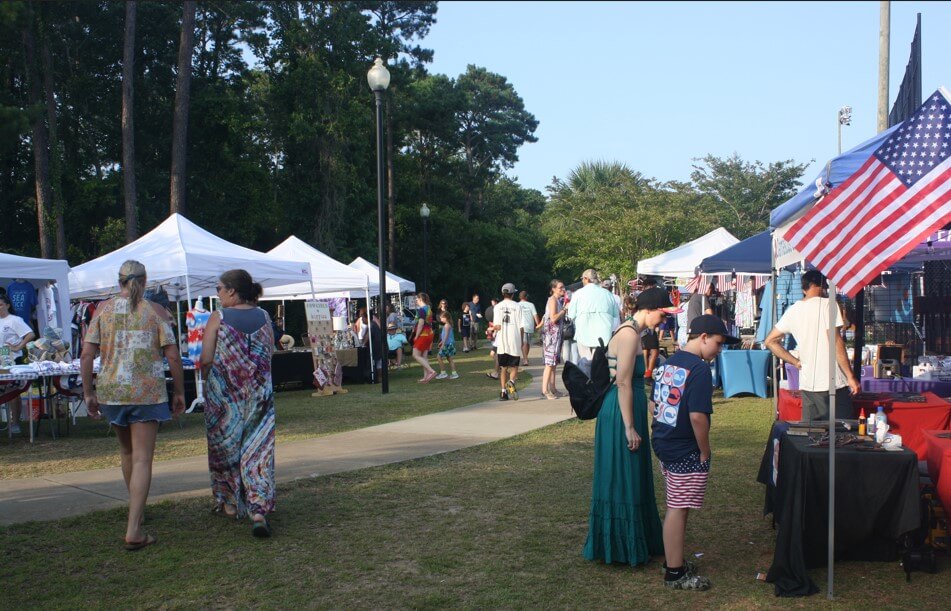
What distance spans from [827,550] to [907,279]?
10251 mm

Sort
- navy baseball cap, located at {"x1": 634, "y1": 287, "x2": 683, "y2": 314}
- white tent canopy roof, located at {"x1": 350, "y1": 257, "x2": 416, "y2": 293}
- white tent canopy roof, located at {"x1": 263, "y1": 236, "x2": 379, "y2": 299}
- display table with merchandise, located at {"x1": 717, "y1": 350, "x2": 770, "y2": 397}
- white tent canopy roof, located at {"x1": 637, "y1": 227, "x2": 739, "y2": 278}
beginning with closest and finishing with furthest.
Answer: navy baseball cap, located at {"x1": 634, "y1": 287, "x2": 683, "y2": 314}
display table with merchandise, located at {"x1": 717, "y1": 350, "x2": 770, "y2": 397}
white tent canopy roof, located at {"x1": 263, "y1": 236, "x2": 379, "y2": 299}
white tent canopy roof, located at {"x1": 637, "y1": 227, "x2": 739, "y2": 278}
white tent canopy roof, located at {"x1": 350, "y1": 257, "x2": 416, "y2": 293}

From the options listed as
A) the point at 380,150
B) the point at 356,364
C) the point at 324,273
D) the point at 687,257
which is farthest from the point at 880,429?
the point at 324,273

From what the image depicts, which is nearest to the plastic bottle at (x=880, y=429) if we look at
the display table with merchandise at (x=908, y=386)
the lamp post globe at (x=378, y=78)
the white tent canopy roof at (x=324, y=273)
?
the display table with merchandise at (x=908, y=386)

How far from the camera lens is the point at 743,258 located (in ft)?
46.3

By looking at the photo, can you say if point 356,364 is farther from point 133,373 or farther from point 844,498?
point 844,498

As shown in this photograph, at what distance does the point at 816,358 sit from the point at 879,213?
1770 mm

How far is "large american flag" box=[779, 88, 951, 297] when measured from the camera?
4895 mm

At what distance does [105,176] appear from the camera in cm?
3334

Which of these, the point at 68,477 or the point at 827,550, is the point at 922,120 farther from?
the point at 68,477

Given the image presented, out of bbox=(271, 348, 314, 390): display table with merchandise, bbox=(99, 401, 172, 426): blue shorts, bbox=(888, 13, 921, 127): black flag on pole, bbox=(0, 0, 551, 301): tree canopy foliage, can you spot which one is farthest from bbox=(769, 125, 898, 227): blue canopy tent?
bbox=(0, 0, 551, 301): tree canopy foliage

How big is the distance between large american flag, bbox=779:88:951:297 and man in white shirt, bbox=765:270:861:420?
1419mm

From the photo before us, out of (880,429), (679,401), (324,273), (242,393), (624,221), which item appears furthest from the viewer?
(624,221)

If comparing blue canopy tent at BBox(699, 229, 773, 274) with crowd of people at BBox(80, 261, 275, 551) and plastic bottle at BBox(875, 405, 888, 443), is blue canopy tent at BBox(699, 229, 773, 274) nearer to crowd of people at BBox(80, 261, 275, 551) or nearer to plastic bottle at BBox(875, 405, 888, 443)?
plastic bottle at BBox(875, 405, 888, 443)

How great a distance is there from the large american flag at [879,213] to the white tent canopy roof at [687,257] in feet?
47.1
